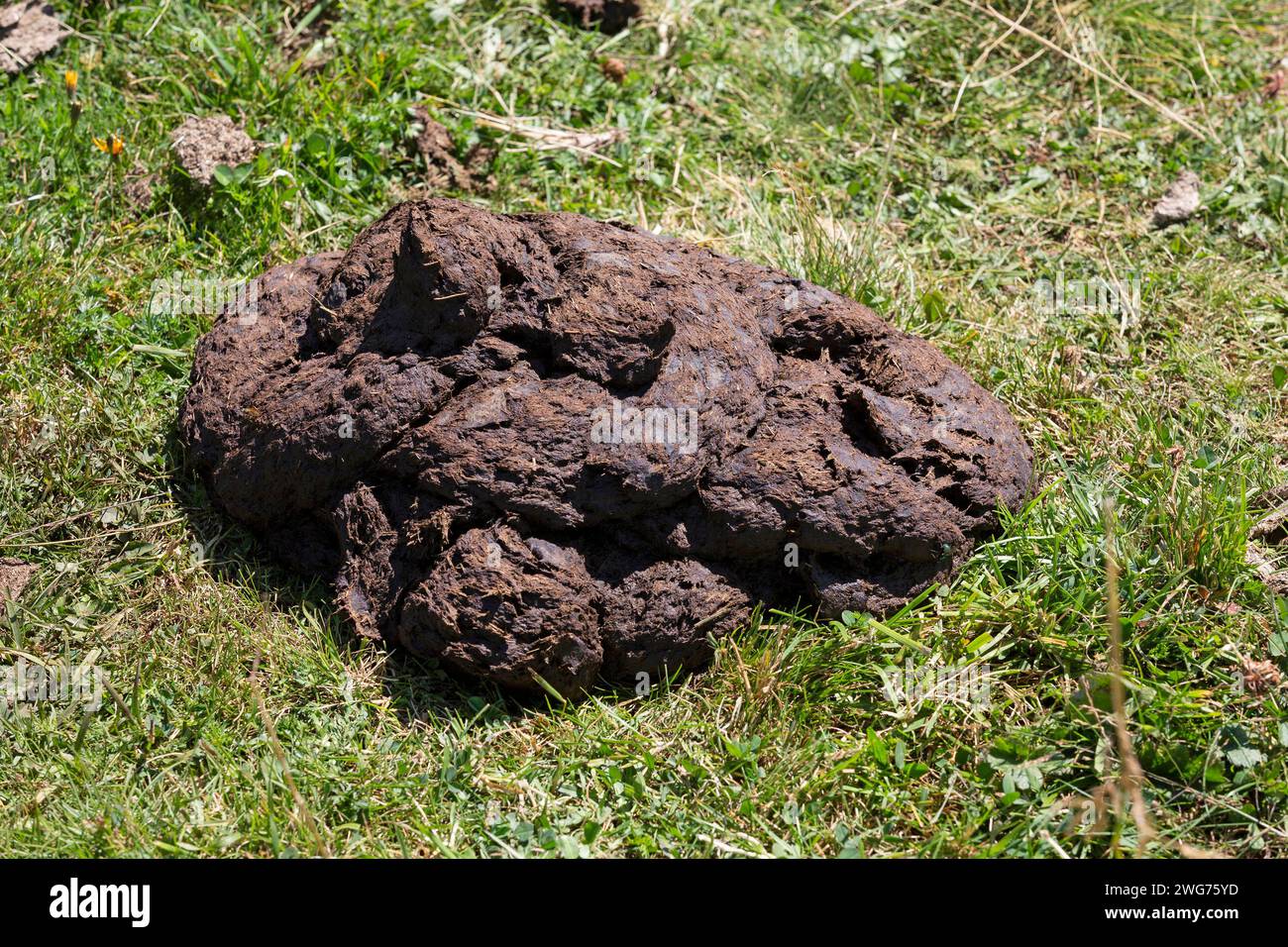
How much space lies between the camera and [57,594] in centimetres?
328

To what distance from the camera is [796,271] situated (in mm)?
4078

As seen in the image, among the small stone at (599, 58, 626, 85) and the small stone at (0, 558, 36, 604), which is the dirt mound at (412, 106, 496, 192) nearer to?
the small stone at (599, 58, 626, 85)

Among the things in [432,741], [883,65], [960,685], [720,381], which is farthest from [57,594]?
[883,65]

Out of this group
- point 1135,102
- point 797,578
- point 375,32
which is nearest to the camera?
point 797,578

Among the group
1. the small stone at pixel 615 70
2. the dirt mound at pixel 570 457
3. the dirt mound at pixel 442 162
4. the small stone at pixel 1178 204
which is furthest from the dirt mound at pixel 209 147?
the small stone at pixel 1178 204

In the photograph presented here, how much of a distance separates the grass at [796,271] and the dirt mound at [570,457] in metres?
0.16

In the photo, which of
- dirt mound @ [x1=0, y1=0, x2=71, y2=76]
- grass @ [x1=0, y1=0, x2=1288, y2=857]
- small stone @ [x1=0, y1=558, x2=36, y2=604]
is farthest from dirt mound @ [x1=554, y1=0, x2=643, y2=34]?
small stone @ [x1=0, y1=558, x2=36, y2=604]

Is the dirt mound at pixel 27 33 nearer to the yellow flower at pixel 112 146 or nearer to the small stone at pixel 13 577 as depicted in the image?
the yellow flower at pixel 112 146

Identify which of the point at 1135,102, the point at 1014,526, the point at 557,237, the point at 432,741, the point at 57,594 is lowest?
the point at 432,741

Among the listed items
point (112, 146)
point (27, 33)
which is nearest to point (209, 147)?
point (112, 146)

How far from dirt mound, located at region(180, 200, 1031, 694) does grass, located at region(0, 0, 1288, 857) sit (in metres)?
0.16

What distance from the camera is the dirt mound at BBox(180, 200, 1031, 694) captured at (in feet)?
9.68

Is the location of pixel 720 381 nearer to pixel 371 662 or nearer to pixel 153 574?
pixel 371 662

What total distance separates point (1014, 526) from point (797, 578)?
0.67 meters
